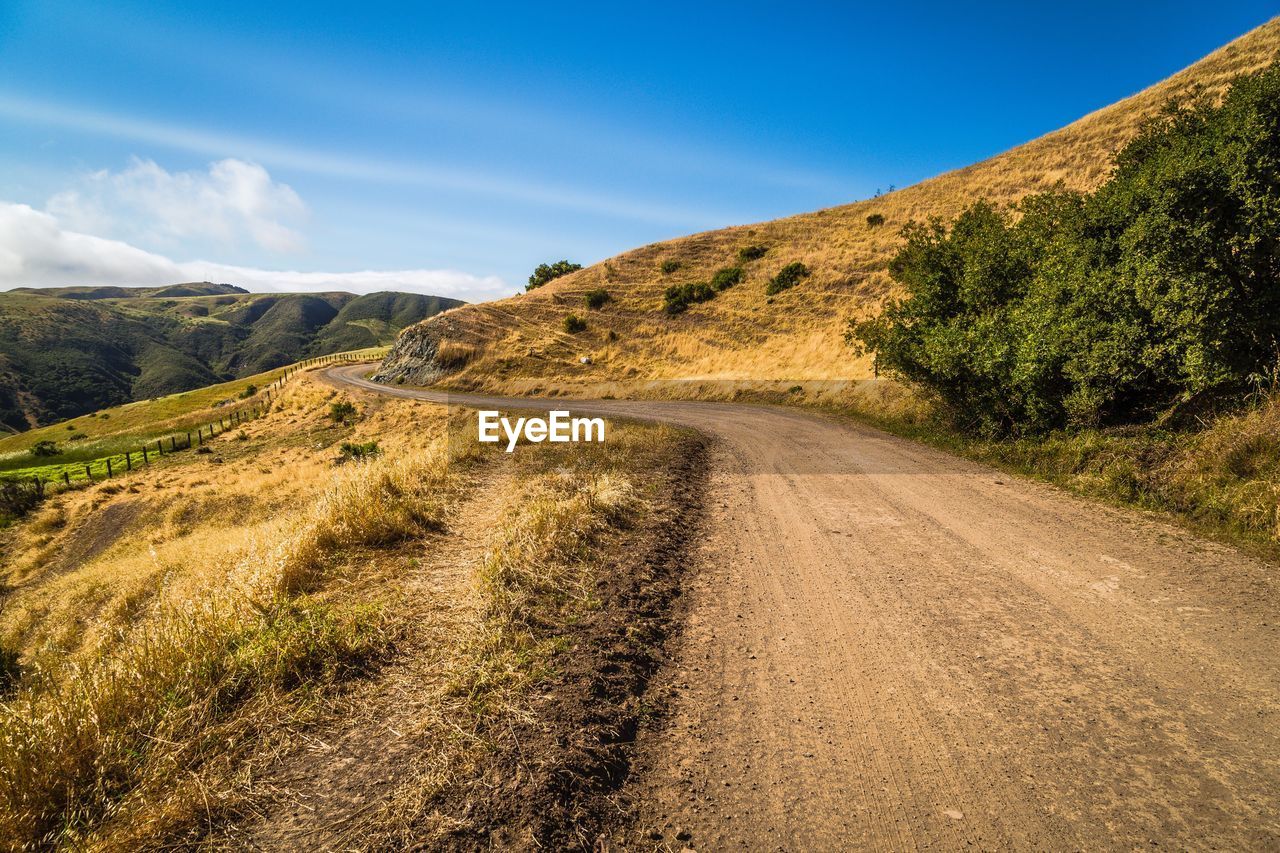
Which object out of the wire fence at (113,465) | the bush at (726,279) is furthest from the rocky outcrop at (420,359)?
the bush at (726,279)

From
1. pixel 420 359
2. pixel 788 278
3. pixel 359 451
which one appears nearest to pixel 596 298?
pixel 420 359

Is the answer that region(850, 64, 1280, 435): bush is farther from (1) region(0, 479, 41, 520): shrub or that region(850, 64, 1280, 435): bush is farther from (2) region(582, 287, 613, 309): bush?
(1) region(0, 479, 41, 520): shrub

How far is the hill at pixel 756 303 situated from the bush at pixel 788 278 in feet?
2.40

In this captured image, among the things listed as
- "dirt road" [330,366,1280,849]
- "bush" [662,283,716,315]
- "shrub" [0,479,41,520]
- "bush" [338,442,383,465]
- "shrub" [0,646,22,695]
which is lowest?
"shrub" [0,479,41,520]

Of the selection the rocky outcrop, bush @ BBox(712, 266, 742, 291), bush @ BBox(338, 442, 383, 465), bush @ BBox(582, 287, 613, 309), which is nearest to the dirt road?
bush @ BBox(338, 442, 383, 465)

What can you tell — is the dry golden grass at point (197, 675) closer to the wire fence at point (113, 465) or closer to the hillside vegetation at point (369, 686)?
the hillside vegetation at point (369, 686)

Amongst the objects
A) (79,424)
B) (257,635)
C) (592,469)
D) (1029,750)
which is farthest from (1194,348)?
(79,424)

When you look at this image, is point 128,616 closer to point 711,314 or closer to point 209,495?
point 209,495

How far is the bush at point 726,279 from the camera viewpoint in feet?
147

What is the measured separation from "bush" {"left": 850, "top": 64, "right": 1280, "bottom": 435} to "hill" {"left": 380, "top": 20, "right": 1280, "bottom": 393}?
39.1ft

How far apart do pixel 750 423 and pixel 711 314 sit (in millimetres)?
24785

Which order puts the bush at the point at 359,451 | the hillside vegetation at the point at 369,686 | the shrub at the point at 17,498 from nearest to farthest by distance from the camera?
1. the hillside vegetation at the point at 369,686
2. the bush at the point at 359,451
3. the shrub at the point at 17,498

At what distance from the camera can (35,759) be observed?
2.89 m

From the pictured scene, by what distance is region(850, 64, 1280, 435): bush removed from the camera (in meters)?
7.75
